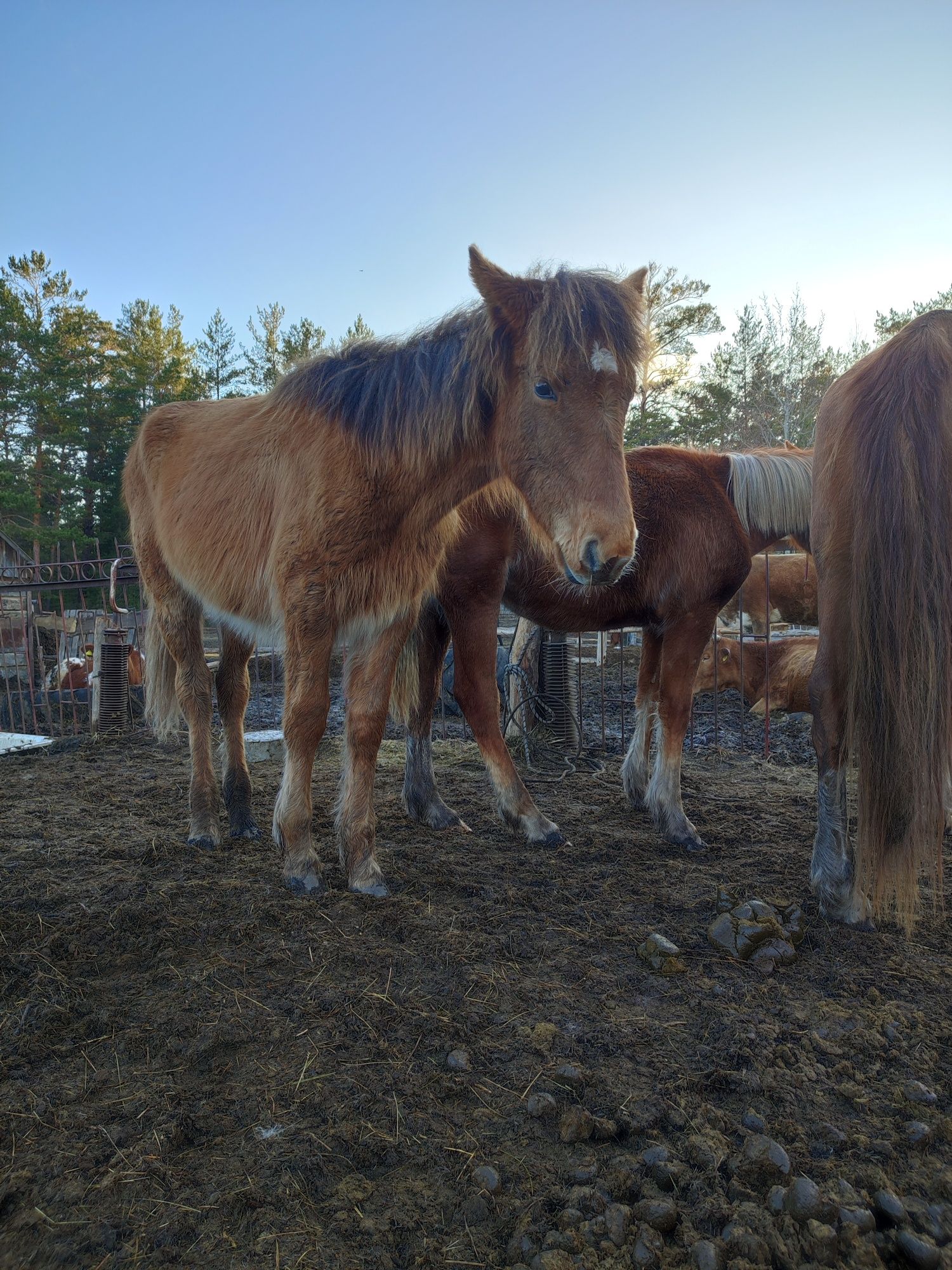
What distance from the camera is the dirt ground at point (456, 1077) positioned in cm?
134

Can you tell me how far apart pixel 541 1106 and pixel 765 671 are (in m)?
7.27

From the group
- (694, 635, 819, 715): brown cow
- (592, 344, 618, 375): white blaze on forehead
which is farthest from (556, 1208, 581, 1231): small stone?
(694, 635, 819, 715): brown cow

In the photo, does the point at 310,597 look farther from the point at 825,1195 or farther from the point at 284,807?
the point at 825,1195

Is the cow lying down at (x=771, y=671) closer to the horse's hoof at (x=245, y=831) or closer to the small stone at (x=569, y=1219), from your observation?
the horse's hoof at (x=245, y=831)

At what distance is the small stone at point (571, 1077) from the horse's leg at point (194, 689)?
2.52m

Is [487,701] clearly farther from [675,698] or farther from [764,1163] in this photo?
[764,1163]

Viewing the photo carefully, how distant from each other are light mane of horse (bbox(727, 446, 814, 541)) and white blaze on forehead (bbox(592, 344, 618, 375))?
2.19 metres

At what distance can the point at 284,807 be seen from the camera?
3.06 meters

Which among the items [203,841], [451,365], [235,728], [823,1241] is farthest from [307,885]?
[451,365]

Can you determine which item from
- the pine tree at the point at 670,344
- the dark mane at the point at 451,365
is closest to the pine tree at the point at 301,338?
the pine tree at the point at 670,344

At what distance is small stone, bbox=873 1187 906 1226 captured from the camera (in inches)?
53.4

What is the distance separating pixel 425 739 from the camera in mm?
4285

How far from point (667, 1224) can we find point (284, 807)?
2138 millimetres

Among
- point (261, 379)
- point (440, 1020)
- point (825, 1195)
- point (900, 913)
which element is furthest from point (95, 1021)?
point (261, 379)
